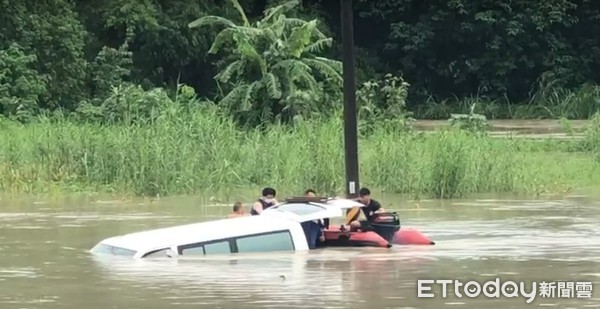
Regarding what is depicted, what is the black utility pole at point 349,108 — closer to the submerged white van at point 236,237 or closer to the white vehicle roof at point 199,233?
the submerged white van at point 236,237

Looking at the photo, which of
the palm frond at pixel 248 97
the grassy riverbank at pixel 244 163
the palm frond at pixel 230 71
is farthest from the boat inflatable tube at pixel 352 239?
the palm frond at pixel 230 71

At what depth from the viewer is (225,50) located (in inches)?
1630

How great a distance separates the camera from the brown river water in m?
13.2

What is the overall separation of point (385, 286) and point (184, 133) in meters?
12.6

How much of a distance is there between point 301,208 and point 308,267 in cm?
150

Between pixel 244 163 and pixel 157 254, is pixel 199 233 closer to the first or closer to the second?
pixel 157 254

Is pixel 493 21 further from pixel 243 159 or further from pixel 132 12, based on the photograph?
pixel 243 159

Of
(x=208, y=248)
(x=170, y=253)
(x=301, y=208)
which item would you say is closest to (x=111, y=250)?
(x=170, y=253)

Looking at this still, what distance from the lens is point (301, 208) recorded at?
16.9 m

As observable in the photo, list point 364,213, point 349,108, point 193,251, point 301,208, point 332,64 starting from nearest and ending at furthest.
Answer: point 193,251
point 301,208
point 364,213
point 349,108
point 332,64

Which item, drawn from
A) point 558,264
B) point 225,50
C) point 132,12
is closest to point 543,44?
point 225,50

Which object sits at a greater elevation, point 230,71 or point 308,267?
point 230,71

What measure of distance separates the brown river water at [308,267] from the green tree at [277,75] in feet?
39.0

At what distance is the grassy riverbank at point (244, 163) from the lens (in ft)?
80.0
